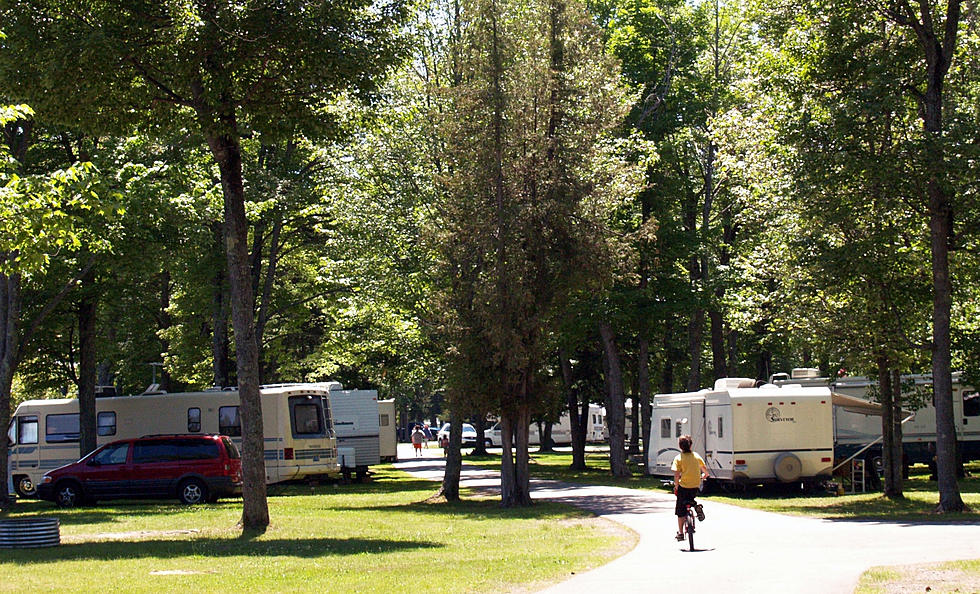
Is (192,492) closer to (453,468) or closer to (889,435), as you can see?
(453,468)

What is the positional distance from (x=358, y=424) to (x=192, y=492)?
11.5m

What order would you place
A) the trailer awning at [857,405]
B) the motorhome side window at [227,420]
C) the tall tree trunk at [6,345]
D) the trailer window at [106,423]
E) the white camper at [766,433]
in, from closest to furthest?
the tall tree trunk at [6,345], the white camper at [766,433], the trailer awning at [857,405], the motorhome side window at [227,420], the trailer window at [106,423]

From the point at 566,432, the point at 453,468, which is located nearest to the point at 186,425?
the point at 453,468

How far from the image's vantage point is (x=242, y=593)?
10.5 metres

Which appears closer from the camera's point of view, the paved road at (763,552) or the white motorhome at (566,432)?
the paved road at (763,552)

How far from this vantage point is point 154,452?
25.9 m

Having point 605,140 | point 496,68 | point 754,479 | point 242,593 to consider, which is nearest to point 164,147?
point 496,68

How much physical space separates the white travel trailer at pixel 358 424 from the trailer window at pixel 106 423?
7138mm

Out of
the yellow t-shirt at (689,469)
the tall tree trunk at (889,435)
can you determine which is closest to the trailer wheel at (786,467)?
the tall tree trunk at (889,435)

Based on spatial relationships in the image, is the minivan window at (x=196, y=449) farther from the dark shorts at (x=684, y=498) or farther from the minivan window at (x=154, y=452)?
the dark shorts at (x=684, y=498)

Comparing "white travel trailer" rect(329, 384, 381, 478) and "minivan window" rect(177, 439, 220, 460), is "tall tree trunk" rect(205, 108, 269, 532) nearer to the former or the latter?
"minivan window" rect(177, 439, 220, 460)

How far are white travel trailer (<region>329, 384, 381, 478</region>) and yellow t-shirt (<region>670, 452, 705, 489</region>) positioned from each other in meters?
22.4

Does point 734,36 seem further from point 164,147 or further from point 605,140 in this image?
point 164,147

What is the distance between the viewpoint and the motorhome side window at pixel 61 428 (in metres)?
31.9
